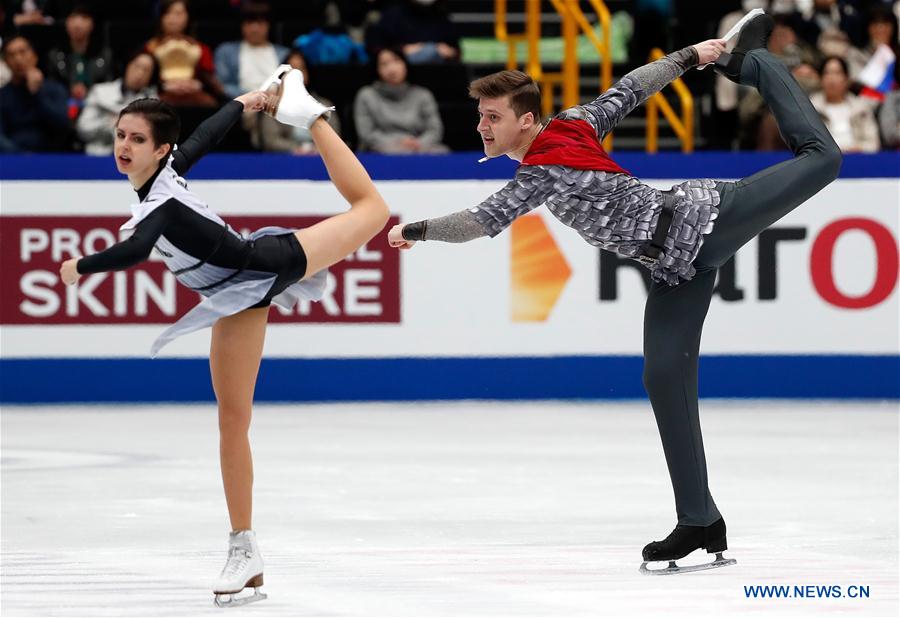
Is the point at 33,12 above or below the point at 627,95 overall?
above

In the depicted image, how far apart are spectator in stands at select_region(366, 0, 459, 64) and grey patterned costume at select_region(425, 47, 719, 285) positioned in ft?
22.2

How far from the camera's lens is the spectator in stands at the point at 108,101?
34.9ft

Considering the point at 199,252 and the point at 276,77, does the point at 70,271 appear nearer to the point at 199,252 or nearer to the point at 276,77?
the point at 199,252

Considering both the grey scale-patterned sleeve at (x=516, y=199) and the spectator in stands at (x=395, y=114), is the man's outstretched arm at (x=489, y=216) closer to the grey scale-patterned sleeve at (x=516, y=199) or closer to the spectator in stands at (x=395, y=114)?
the grey scale-patterned sleeve at (x=516, y=199)

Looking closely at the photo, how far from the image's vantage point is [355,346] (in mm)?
10195

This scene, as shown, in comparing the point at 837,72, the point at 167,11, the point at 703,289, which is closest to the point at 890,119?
the point at 837,72

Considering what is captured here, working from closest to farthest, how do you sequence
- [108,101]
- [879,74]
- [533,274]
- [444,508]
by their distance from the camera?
[444,508]
[533,274]
[108,101]
[879,74]

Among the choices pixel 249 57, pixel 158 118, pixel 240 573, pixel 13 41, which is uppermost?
pixel 13 41

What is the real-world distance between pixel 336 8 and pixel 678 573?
311 inches

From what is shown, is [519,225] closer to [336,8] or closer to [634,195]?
[336,8]

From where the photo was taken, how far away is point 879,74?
1175 centimetres

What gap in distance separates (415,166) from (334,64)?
1574 millimetres

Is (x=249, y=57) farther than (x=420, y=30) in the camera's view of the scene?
No

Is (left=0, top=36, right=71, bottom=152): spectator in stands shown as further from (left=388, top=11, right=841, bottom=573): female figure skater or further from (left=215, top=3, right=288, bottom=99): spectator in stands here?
(left=388, top=11, right=841, bottom=573): female figure skater
